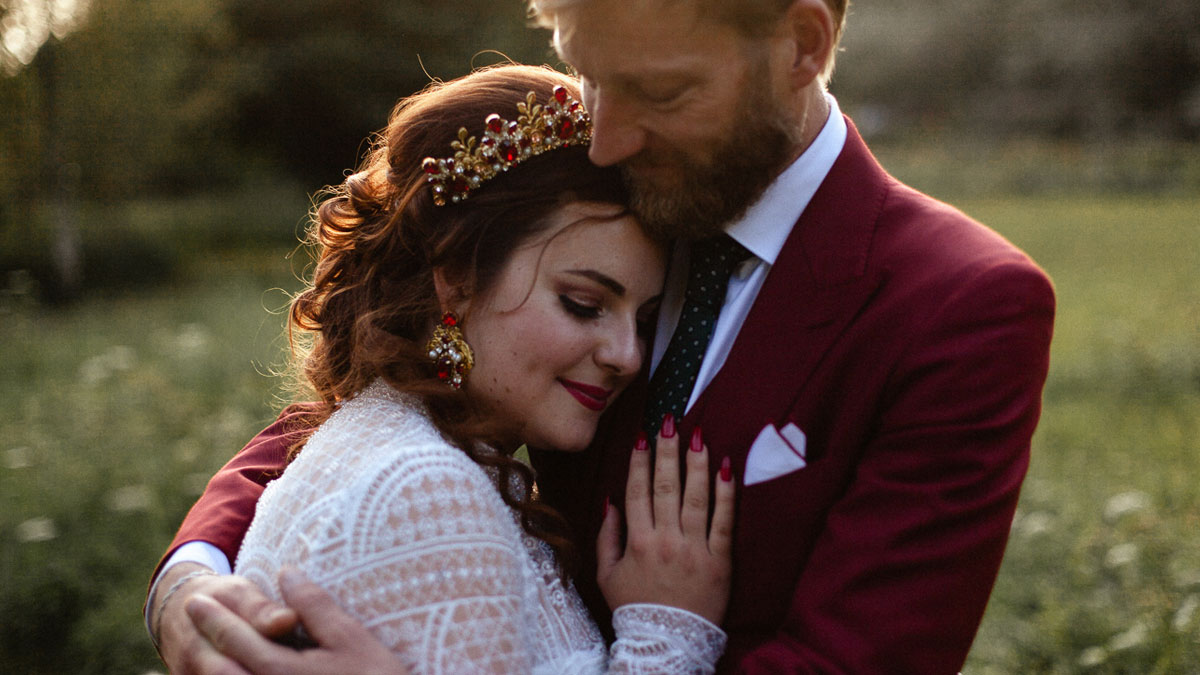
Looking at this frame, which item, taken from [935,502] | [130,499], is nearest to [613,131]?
[935,502]

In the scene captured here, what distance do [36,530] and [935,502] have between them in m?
4.35

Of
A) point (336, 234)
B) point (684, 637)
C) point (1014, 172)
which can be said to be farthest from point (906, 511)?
point (1014, 172)

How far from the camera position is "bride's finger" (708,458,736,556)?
2182 mm

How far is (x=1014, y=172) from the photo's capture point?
31766 mm

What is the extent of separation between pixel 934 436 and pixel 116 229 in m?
22.0

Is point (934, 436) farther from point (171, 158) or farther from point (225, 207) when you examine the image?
point (225, 207)

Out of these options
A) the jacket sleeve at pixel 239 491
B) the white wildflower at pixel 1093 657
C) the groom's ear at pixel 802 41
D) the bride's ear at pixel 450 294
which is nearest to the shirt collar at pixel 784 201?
the groom's ear at pixel 802 41

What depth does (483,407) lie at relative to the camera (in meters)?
2.50

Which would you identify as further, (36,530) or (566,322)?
(36,530)

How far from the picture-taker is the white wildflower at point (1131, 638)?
13.6 ft

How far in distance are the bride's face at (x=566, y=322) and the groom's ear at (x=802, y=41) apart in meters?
0.51

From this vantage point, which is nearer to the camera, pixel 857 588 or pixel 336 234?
pixel 857 588

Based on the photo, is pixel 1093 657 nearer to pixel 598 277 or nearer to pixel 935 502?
pixel 935 502

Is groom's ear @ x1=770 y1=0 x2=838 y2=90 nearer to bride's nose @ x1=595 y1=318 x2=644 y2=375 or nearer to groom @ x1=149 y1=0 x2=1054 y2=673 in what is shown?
groom @ x1=149 y1=0 x2=1054 y2=673
